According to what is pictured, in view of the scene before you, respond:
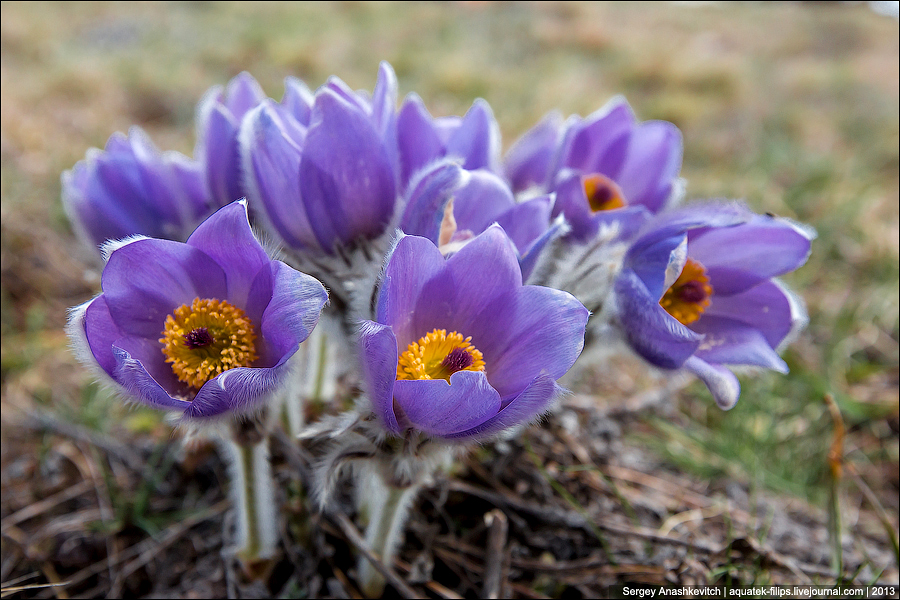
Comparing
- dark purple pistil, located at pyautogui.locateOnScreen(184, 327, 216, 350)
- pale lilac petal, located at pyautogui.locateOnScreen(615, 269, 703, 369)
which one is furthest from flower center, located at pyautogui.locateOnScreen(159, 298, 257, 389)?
pale lilac petal, located at pyautogui.locateOnScreen(615, 269, 703, 369)

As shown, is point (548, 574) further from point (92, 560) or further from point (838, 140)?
point (838, 140)

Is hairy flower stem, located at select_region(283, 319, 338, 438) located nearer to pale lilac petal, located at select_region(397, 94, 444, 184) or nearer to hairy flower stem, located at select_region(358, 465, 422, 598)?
hairy flower stem, located at select_region(358, 465, 422, 598)

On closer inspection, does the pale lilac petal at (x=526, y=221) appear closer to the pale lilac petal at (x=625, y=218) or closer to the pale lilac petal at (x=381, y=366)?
the pale lilac petal at (x=625, y=218)

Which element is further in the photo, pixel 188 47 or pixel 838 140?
pixel 188 47

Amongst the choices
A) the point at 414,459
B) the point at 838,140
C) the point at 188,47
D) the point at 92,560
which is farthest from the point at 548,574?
the point at 188,47

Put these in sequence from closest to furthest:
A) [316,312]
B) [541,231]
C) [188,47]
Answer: [316,312]
[541,231]
[188,47]

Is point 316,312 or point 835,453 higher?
point 316,312

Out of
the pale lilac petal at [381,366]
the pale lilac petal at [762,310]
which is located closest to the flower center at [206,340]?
the pale lilac petal at [381,366]

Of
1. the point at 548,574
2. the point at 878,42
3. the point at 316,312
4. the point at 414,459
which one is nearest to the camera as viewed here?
the point at 316,312
